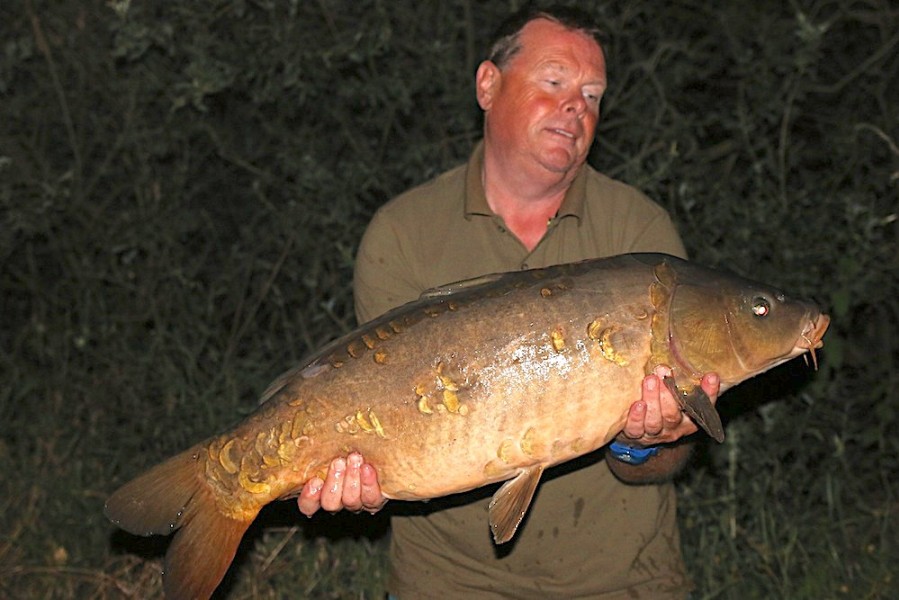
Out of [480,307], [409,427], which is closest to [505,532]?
[409,427]

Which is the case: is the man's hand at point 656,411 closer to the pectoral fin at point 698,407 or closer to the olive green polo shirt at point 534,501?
the pectoral fin at point 698,407

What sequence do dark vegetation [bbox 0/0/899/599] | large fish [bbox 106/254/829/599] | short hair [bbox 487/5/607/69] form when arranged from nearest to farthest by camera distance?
large fish [bbox 106/254/829/599] < short hair [bbox 487/5/607/69] < dark vegetation [bbox 0/0/899/599]

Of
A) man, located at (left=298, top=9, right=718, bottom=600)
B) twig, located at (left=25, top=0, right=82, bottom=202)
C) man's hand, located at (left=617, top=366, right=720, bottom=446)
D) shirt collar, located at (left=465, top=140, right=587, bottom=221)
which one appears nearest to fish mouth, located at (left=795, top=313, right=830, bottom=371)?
man's hand, located at (left=617, top=366, right=720, bottom=446)

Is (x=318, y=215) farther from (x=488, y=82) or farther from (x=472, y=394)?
(x=472, y=394)

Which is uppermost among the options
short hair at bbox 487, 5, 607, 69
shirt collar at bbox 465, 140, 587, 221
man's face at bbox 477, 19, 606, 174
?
short hair at bbox 487, 5, 607, 69

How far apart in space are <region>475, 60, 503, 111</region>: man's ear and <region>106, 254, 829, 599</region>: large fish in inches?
27.6

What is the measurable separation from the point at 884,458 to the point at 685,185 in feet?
3.75

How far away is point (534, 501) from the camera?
292cm

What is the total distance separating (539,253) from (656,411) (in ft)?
1.95

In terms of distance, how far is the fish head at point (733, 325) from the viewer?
2.54 m

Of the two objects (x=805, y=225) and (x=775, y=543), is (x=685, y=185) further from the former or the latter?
(x=775, y=543)

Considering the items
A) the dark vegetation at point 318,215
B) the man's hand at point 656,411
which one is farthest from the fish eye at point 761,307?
the dark vegetation at point 318,215

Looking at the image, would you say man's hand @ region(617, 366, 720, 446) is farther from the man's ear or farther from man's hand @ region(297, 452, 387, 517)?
the man's ear

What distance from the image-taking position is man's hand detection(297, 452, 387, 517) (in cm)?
252
